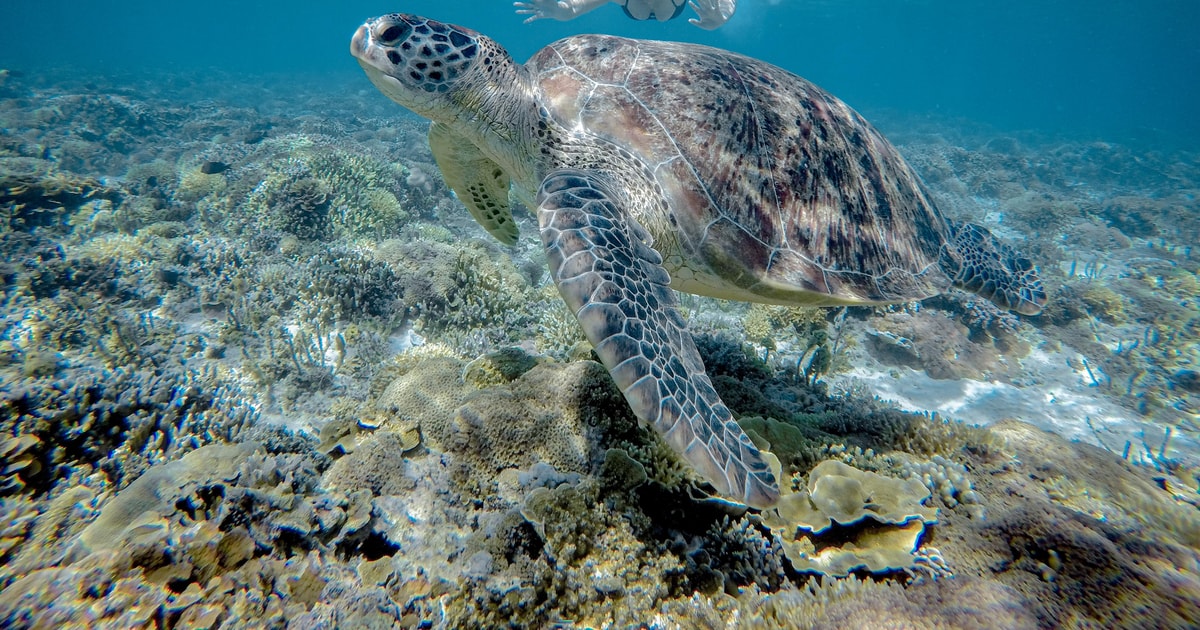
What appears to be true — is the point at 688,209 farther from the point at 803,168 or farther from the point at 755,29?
the point at 755,29

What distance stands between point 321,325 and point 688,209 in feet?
13.8

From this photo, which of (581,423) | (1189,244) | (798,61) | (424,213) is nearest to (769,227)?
(581,423)

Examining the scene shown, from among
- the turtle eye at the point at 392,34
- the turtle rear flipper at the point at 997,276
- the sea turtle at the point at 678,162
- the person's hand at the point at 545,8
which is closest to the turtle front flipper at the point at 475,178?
the sea turtle at the point at 678,162

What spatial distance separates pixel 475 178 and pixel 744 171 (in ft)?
8.83

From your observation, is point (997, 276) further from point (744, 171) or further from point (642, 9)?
point (642, 9)

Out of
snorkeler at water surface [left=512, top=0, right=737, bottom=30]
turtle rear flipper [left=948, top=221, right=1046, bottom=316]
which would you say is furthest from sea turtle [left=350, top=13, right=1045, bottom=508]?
snorkeler at water surface [left=512, top=0, right=737, bottom=30]

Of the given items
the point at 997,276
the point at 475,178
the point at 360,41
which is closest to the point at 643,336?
the point at 360,41

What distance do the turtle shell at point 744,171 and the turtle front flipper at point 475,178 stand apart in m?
1.03

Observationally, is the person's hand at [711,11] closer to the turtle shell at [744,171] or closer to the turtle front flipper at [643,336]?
the turtle shell at [744,171]

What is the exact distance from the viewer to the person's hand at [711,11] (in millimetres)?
9367

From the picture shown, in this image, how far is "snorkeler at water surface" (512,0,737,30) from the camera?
311 inches

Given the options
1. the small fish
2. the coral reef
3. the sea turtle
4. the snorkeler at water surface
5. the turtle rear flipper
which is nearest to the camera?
the coral reef

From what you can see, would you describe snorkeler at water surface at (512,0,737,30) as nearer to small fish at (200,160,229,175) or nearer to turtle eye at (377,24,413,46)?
turtle eye at (377,24,413,46)

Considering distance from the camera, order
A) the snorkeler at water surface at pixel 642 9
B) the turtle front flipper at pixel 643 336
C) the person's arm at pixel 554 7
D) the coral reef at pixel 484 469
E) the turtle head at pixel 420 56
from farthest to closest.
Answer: the snorkeler at water surface at pixel 642 9, the person's arm at pixel 554 7, the turtle head at pixel 420 56, the turtle front flipper at pixel 643 336, the coral reef at pixel 484 469
